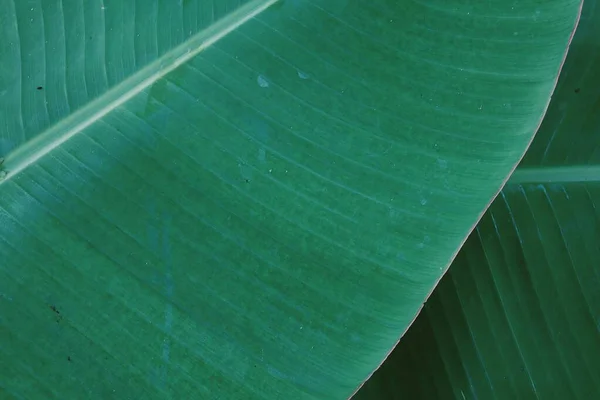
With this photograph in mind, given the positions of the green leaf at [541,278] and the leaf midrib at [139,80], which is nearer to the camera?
the leaf midrib at [139,80]

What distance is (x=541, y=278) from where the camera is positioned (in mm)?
894

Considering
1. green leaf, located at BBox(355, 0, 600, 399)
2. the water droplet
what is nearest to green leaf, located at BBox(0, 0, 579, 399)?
the water droplet

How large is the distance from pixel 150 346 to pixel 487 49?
1.65ft

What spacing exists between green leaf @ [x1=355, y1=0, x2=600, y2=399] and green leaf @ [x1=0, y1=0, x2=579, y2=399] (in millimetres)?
351

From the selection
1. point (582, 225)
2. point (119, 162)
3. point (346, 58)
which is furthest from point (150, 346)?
point (582, 225)

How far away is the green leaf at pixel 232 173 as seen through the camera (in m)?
0.60

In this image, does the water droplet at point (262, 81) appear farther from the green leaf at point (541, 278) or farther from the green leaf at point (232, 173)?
the green leaf at point (541, 278)

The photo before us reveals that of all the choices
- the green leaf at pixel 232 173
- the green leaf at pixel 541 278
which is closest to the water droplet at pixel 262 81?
the green leaf at pixel 232 173

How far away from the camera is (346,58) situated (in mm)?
612

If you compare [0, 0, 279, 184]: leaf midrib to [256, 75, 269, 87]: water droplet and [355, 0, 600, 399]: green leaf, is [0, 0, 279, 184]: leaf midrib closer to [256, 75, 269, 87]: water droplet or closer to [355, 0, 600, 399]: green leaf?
[256, 75, 269, 87]: water droplet

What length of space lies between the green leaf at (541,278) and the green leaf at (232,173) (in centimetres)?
35

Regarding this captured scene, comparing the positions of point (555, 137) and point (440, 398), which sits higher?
point (555, 137)

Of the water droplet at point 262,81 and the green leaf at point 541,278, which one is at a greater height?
the water droplet at point 262,81

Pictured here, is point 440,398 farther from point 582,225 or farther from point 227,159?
point 227,159
